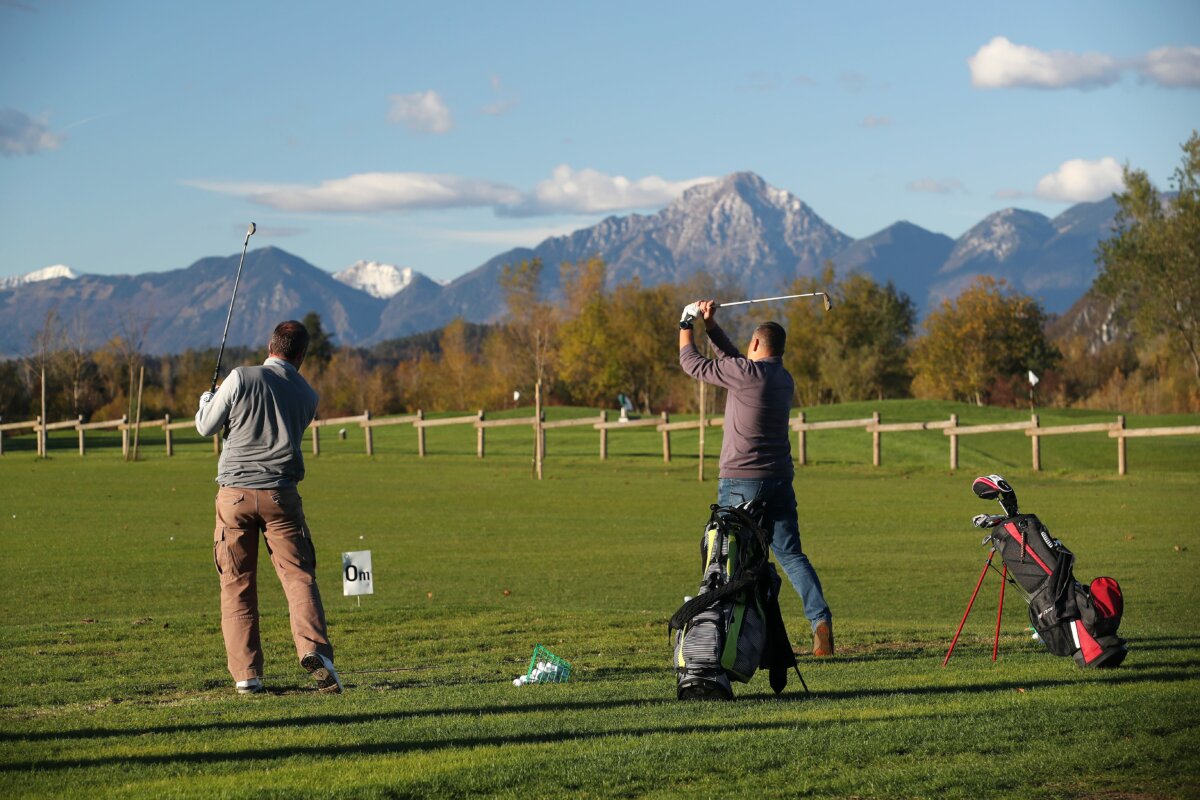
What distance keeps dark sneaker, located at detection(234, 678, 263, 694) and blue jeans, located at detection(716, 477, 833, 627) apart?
Answer: 323 cm

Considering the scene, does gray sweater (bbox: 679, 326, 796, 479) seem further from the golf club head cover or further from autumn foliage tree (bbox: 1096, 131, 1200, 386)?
autumn foliage tree (bbox: 1096, 131, 1200, 386)

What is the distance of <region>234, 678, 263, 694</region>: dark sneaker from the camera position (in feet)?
29.1

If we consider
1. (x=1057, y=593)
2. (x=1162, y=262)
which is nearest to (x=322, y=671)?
(x=1057, y=593)

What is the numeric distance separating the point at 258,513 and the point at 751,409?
3.28 meters

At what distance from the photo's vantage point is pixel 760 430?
9539 millimetres

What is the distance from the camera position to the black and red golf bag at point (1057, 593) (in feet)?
29.0

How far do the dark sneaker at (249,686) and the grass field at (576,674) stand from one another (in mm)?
72

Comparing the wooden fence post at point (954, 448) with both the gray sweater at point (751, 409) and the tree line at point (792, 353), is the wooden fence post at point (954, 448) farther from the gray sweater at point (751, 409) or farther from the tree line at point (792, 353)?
the tree line at point (792, 353)

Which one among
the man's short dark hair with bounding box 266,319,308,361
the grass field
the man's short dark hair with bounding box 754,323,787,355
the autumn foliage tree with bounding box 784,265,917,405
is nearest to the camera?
the grass field

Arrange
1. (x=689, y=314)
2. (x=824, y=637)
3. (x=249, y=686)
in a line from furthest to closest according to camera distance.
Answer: (x=824, y=637) → (x=689, y=314) → (x=249, y=686)

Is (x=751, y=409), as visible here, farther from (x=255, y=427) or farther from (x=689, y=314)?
(x=255, y=427)

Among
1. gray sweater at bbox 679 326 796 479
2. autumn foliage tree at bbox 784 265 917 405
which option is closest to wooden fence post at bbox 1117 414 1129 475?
gray sweater at bbox 679 326 796 479

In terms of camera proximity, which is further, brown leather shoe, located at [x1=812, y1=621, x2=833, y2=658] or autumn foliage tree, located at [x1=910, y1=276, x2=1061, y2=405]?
autumn foliage tree, located at [x1=910, y1=276, x2=1061, y2=405]

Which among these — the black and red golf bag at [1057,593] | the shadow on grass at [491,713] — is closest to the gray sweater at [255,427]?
the shadow on grass at [491,713]
